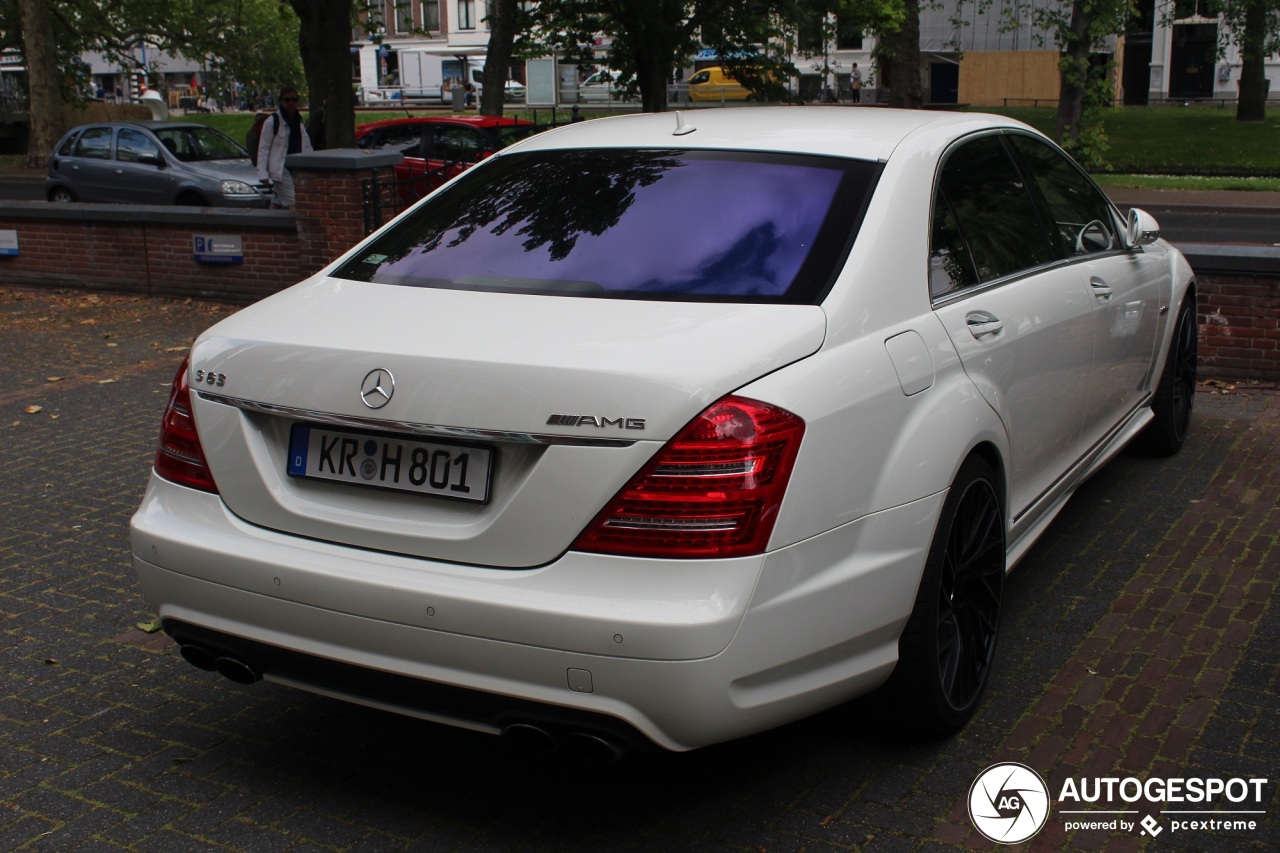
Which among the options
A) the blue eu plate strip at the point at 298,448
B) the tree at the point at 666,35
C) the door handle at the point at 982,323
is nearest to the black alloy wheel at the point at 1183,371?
the door handle at the point at 982,323

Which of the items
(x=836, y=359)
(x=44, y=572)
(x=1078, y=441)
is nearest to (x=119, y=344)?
(x=44, y=572)

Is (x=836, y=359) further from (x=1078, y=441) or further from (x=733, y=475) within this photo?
(x=1078, y=441)

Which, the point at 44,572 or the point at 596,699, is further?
the point at 44,572

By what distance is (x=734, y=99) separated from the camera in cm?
5766

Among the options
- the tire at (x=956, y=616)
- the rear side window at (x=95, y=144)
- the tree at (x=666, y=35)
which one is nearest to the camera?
the tire at (x=956, y=616)

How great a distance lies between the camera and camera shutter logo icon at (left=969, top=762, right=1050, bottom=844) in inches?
130

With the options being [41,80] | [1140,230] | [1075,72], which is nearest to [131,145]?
[41,80]

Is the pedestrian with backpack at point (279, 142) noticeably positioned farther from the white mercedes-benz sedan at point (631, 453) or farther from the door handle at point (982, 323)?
the door handle at point (982, 323)

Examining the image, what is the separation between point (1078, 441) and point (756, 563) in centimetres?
247

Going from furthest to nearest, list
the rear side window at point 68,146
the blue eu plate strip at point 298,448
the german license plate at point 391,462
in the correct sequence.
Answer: the rear side window at point 68,146
the blue eu plate strip at point 298,448
the german license plate at point 391,462

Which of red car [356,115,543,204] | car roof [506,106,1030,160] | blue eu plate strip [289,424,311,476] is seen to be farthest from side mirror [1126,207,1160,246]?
red car [356,115,543,204]

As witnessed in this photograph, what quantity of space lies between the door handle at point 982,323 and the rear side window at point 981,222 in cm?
10

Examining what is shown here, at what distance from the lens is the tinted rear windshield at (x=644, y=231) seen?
3.41 meters

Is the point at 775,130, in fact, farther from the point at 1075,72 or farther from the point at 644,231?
the point at 1075,72
